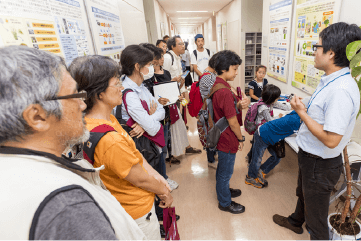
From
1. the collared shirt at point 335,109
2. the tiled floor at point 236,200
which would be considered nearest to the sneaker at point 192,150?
the tiled floor at point 236,200

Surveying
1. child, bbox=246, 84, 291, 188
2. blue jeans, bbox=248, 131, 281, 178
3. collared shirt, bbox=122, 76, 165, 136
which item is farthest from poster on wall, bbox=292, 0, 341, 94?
collared shirt, bbox=122, 76, 165, 136

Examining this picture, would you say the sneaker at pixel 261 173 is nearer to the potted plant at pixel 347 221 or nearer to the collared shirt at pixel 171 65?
the potted plant at pixel 347 221

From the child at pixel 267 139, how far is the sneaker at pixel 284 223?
1.61 feet

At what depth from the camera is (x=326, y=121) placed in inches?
43.0

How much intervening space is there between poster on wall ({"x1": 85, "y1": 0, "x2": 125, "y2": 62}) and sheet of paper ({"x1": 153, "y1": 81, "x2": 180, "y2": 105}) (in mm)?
643

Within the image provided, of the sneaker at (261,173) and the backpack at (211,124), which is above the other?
the backpack at (211,124)

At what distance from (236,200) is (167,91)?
156cm

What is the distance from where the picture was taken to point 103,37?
192 centimetres

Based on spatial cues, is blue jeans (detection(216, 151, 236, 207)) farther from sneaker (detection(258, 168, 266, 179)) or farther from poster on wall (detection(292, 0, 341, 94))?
poster on wall (detection(292, 0, 341, 94))

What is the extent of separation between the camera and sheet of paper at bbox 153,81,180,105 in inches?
87.7

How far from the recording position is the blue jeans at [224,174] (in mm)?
1856

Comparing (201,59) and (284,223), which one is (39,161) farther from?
(201,59)

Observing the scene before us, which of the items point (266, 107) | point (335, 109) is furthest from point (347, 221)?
point (266, 107)

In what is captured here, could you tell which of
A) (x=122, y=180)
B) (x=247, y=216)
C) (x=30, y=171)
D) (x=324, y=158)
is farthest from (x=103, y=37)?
(x=247, y=216)
